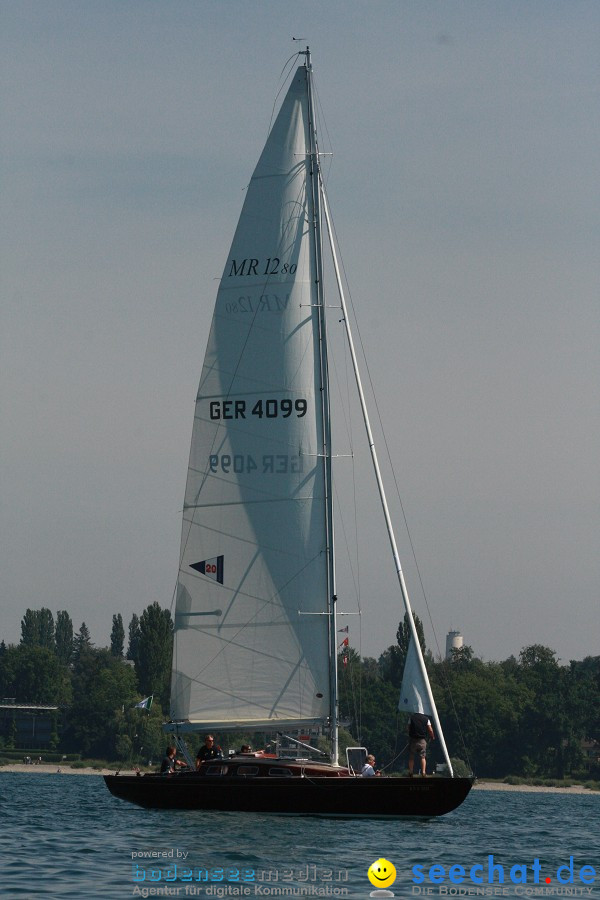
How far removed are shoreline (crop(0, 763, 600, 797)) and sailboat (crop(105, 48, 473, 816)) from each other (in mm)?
68552

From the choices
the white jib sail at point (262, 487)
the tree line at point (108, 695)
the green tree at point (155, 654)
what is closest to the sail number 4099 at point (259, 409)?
the white jib sail at point (262, 487)

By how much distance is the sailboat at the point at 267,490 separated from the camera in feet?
122

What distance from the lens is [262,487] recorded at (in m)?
38.2

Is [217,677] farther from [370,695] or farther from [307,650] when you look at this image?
[370,695]

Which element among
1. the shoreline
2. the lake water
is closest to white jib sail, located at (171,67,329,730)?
the lake water

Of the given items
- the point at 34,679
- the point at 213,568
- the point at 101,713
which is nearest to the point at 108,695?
the point at 101,713

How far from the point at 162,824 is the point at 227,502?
30.1ft

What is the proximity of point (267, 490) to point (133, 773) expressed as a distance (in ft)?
241

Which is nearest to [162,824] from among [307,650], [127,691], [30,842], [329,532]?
[30,842]

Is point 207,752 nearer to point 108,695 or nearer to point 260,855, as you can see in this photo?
point 260,855

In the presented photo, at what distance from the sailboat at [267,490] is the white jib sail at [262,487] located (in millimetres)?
38

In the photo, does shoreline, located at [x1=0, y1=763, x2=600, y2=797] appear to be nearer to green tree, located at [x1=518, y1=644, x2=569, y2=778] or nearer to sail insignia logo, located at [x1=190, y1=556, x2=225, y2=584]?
green tree, located at [x1=518, y1=644, x2=569, y2=778]

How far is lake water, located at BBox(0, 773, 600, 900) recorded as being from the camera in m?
24.2

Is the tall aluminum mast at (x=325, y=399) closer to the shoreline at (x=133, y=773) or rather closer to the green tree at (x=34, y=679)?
the shoreline at (x=133, y=773)
